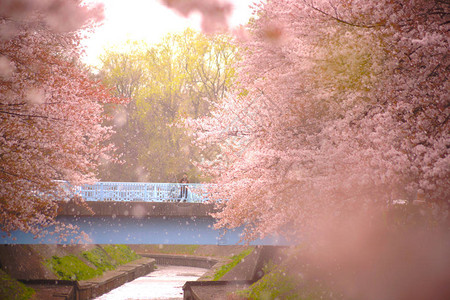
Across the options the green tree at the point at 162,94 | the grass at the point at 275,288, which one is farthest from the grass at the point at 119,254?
the grass at the point at 275,288

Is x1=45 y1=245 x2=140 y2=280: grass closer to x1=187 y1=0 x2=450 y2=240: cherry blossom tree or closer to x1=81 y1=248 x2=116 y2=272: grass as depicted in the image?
x1=81 y1=248 x2=116 y2=272: grass

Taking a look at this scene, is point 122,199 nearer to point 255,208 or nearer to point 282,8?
point 255,208

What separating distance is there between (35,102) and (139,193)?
7.46 metres

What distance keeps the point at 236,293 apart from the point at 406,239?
8.70 metres

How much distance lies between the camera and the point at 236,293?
18.8 meters

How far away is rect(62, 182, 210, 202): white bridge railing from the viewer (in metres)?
19.8

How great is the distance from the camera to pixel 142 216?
19906mm

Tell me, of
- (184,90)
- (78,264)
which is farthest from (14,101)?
(184,90)

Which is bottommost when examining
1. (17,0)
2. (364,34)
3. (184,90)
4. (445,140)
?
(445,140)

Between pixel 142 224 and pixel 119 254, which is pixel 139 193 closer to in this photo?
pixel 142 224

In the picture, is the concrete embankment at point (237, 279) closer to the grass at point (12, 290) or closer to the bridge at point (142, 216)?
the bridge at point (142, 216)

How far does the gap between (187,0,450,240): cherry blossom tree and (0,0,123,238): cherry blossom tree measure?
4143 mm

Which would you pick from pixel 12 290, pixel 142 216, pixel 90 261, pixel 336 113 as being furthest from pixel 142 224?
pixel 90 261

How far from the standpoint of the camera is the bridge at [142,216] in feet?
63.2
